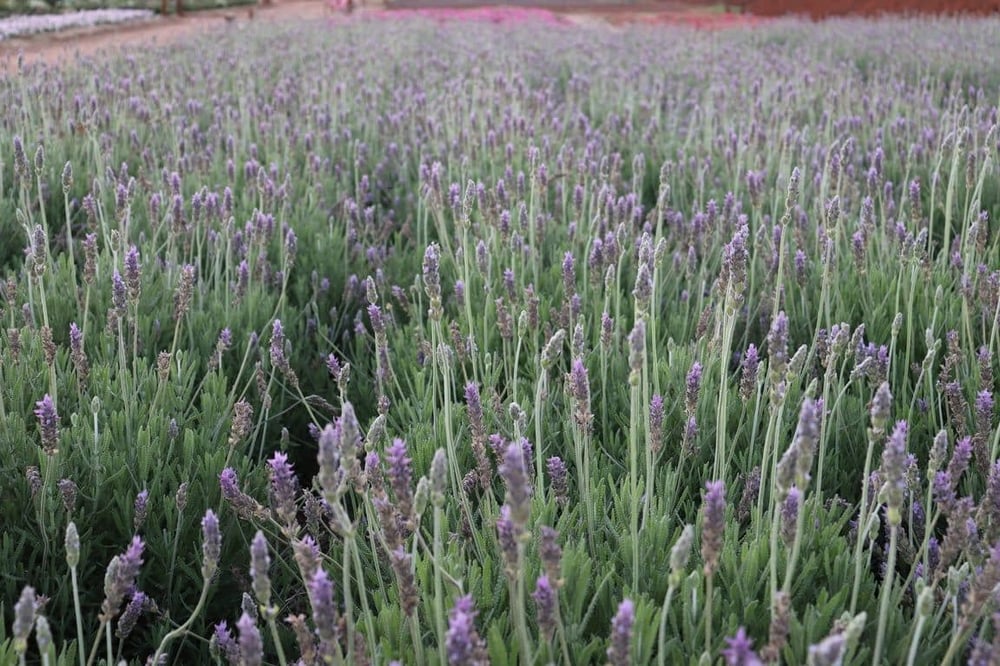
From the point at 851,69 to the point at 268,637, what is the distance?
7156 mm

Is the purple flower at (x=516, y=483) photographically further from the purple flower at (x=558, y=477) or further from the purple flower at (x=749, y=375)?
the purple flower at (x=749, y=375)

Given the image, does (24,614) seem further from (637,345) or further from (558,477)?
(558,477)

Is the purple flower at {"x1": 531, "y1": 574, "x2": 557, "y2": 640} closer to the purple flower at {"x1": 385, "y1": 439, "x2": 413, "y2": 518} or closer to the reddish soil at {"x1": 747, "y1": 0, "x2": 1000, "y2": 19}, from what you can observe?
the purple flower at {"x1": 385, "y1": 439, "x2": 413, "y2": 518}

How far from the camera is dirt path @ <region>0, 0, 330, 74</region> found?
907 cm

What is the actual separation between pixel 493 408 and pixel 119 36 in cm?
1304

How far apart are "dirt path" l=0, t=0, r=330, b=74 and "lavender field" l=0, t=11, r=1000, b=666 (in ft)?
11.1

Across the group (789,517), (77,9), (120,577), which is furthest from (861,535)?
(77,9)

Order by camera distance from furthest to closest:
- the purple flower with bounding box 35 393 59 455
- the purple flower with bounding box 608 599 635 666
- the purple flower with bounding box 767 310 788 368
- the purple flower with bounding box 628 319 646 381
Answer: the purple flower with bounding box 35 393 59 455, the purple flower with bounding box 767 310 788 368, the purple flower with bounding box 628 319 646 381, the purple flower with bounding box 608 599 635 666

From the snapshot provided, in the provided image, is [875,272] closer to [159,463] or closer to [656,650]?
[656,650]

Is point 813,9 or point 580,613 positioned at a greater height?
point 813,9

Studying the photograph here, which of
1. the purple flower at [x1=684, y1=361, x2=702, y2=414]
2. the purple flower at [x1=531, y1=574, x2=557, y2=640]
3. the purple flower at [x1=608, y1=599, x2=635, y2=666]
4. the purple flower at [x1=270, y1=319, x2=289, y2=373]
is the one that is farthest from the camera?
the purple flower at [x1=270, y1=319, x2=289, y2=373]

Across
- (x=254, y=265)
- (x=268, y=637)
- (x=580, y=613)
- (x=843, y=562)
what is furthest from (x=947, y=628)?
(x=254, y=265)

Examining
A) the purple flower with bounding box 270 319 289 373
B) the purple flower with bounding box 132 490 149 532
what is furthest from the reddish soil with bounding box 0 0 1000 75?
the purple flower with bounding box 132 490 149 532

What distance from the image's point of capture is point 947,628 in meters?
1.52
